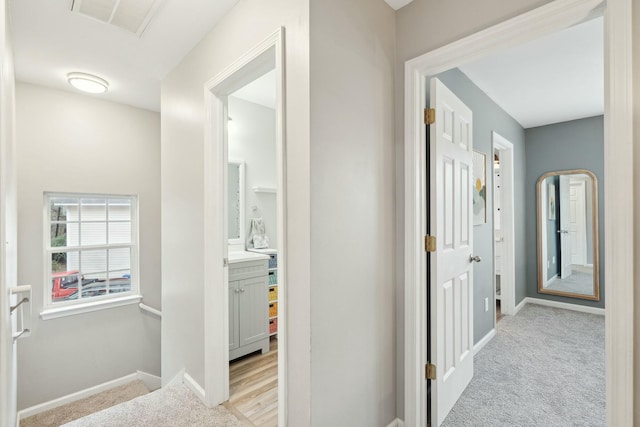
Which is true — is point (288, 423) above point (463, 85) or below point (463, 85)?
below

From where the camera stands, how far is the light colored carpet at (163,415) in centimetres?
185

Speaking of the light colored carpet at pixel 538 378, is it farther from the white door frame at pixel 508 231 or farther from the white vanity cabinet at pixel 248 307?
the white vanity cabinet at pixel 248 307

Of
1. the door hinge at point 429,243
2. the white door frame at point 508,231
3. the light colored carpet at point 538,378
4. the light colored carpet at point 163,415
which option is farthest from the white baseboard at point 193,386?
the white door frame at point 508,231

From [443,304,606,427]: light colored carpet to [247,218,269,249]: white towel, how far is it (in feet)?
7.69

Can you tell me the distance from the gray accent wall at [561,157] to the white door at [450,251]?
2.74 metres

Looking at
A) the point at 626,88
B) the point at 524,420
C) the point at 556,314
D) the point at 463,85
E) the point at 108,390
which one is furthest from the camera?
the point at 556,314

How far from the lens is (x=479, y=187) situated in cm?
303

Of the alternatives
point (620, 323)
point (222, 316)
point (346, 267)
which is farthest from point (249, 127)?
point (620, 323)

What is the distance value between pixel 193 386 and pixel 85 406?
1.62 meters

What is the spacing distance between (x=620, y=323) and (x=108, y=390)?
414cm

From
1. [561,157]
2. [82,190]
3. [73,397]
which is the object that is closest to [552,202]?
[561,157]

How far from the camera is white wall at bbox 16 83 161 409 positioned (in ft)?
9.00

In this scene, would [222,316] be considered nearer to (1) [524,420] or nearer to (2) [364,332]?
(2) [364,332]

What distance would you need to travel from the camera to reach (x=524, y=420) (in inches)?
74.6
